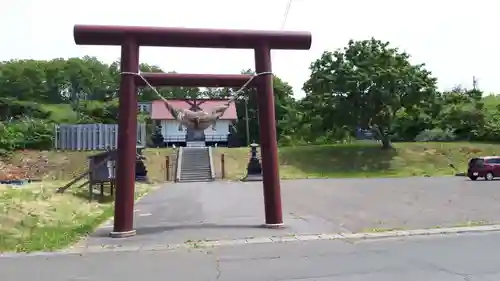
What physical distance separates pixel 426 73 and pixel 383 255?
130 feet

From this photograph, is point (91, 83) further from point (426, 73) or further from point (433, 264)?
point (433, 264)

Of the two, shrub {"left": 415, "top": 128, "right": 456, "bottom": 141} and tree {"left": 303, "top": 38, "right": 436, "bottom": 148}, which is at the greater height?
tree {"left": 303, "top": 38, "right": 436, "bottom": 148}

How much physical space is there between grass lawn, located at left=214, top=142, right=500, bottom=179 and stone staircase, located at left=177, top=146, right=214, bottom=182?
969 mm

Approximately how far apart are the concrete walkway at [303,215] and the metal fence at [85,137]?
18.7 metres

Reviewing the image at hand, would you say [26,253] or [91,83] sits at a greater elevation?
[91,83]

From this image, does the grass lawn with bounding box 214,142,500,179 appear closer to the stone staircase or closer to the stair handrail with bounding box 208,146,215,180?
the stair handrail with bounding box 208,146,215,180

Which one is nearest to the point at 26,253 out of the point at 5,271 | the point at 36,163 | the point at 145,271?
the point at 5,271

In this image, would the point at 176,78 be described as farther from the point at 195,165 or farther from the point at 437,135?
the point at 437,135

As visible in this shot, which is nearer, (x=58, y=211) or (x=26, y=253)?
(x=26, y=253)

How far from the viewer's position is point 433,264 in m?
7.52

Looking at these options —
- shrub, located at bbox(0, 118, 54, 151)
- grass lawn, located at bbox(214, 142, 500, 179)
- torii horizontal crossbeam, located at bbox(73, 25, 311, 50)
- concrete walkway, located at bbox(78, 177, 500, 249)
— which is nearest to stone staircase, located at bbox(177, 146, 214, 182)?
grass lawn, located at bbox(214, 142, 500, 179)

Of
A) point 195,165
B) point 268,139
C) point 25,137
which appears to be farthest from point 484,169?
point 25,137

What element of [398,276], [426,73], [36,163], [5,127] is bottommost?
[398,276]

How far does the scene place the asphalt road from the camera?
22.9 feet
